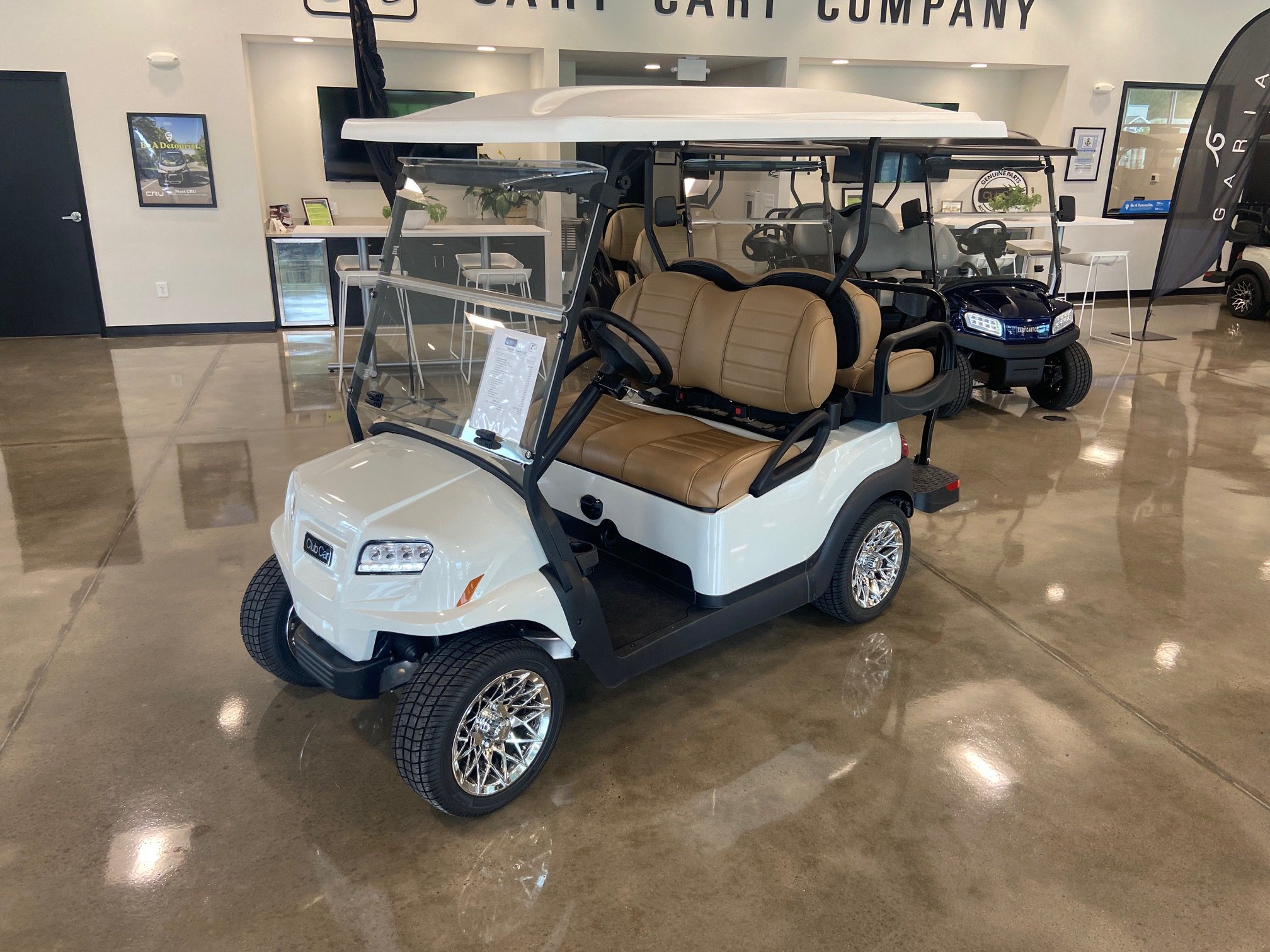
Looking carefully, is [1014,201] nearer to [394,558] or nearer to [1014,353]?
[1014,353]

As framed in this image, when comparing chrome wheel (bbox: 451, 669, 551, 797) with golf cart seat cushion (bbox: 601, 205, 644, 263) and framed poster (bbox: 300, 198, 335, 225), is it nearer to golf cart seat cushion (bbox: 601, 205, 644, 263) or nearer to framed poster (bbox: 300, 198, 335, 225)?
golf cart seat cushion (bbox: 601, 205, 644, 263)

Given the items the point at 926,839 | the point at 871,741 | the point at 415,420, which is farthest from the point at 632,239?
the point at 926,839

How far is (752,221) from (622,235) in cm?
199

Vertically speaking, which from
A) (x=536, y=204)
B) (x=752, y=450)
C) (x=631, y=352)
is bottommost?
(x=752, y=450)

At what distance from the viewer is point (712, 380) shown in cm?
311

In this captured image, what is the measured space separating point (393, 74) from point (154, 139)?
221cm

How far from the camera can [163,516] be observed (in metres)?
4.05

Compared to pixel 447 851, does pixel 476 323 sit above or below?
above

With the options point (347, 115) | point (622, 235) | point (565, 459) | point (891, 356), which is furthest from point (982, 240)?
point (347, 115)

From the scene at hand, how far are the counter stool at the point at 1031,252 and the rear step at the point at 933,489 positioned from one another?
3099 mm

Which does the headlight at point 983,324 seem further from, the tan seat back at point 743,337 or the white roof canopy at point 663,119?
the white roof canopy at point 663,119

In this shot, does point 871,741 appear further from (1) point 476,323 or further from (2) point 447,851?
(1) point 476,323

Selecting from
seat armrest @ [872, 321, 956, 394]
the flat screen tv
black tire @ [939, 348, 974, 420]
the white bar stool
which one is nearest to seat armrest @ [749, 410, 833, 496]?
seat armrest @ [872, 321, 956, 394]

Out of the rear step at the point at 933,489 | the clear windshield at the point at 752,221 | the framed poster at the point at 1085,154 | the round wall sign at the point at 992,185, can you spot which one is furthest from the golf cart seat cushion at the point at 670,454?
the framed poster at the point at 1085,154
